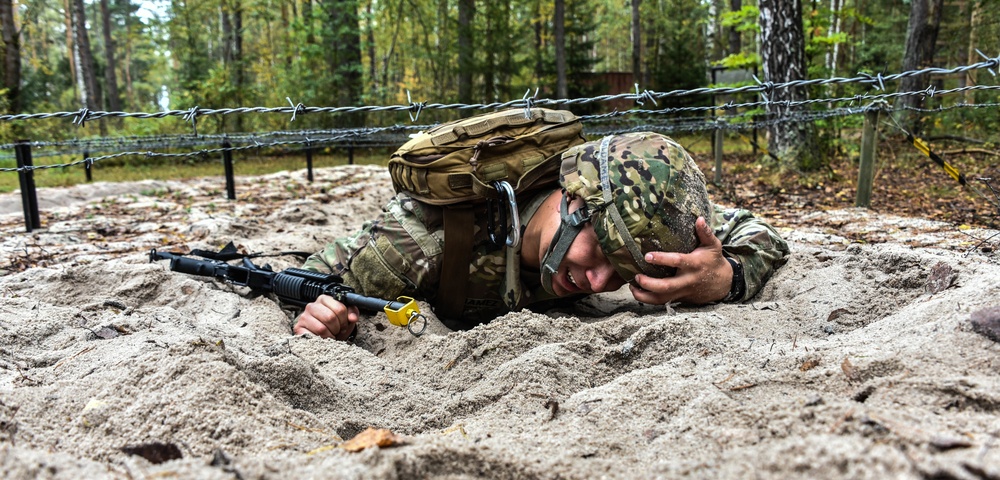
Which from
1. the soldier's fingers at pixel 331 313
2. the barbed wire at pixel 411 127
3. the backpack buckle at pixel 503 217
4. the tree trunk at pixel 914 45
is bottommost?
A: the soldier's fingers at pixel 331 313

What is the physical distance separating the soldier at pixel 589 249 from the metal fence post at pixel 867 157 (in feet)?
8.48

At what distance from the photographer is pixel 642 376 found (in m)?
1.62

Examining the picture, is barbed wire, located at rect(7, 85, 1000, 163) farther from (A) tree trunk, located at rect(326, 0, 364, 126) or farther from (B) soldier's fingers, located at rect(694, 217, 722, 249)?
(A) tree trunk, located at rect(326, 0, 364, 126)

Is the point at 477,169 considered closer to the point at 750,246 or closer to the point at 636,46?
the point at 750,246

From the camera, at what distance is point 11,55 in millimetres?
12328

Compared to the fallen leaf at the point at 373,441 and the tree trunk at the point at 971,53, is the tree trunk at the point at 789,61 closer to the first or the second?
the tree trunk at the point at 971,53

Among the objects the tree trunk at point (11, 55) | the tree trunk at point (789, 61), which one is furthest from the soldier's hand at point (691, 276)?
the tree trunk at point (11, 55)

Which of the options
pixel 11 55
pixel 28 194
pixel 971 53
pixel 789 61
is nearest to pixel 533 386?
pixel 28 194

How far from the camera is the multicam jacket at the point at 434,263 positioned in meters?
2.69

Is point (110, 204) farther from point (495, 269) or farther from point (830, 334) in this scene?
point (830, 334)

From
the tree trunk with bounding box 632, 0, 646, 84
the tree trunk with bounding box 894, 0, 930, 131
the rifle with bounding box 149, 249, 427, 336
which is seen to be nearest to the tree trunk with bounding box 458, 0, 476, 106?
the tree trunk with bounding box 632, 0, 646, 84

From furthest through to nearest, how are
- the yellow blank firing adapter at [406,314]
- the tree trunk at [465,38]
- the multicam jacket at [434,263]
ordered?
the tree trunk at [465,38] → the multicam jacket at [434,263] → the yellow blank firing adapter at [406,314]

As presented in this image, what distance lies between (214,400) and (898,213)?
17.0ft

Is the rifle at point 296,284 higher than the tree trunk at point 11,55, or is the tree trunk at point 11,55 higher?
the tree trunk at point 11,55
